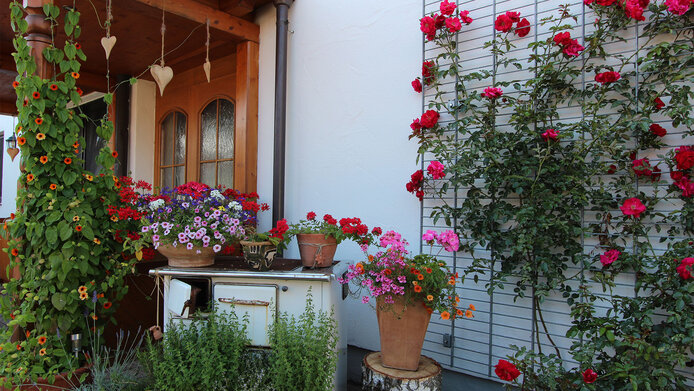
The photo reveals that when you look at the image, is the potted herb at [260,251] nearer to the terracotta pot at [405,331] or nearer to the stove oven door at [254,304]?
the stove oven door at [254,304]

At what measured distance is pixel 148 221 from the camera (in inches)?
89.4

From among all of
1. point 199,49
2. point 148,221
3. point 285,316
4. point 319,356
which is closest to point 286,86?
point 199,49

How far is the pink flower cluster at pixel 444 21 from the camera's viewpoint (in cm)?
232

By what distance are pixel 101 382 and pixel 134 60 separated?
3.31 meters

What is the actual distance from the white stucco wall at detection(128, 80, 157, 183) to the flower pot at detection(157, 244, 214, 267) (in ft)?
9.16

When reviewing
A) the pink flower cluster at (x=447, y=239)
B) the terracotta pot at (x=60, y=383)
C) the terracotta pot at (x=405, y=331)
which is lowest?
the terracotta pot at (x=60, y=383)

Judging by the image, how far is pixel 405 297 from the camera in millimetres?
2000

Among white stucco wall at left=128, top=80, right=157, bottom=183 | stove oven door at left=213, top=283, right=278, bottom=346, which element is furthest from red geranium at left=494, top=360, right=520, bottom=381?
white stucco wall at left=128, top=80, right=157, bottom=183

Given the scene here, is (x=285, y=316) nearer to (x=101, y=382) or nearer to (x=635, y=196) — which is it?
(x=101, y=382)

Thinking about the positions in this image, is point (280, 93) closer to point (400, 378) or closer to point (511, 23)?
point (511, 23)

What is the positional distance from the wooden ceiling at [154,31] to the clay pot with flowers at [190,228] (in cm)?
146

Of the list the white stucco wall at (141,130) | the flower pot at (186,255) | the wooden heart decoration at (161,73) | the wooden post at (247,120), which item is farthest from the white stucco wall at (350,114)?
the white stucco wall at (141,130)

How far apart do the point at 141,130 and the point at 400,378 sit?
410cm

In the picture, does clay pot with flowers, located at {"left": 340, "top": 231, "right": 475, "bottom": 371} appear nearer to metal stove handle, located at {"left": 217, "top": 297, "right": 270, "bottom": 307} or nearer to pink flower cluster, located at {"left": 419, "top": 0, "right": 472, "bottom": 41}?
metal stove handle, located at {"left": 217, "top": 297, "right": 270, "bottom": 307}
